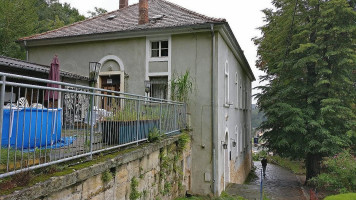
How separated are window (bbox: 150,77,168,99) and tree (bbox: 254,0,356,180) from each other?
733 centimetres

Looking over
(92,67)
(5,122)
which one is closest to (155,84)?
(92,67)

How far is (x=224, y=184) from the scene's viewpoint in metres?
12.1

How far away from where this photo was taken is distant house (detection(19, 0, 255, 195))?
10891 mm

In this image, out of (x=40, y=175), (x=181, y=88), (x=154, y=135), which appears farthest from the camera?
(x=181, y=88)

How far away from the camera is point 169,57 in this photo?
463 inches

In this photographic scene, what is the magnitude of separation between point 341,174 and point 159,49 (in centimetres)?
1077

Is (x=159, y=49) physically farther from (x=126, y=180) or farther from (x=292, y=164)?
(x=292, y=164)

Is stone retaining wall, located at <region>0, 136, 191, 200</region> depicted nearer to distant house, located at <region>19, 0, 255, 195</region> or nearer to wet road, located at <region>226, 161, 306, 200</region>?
distant house, located at <region>19, 0, 255, 195</region>

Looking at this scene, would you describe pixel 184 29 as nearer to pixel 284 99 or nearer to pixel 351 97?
pixel 284 99

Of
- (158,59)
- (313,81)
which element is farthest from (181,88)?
(313,81)

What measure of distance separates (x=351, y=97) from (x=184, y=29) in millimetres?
10935

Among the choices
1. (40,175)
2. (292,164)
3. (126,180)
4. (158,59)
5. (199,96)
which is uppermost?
(158,59)

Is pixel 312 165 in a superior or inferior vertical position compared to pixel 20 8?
inferior

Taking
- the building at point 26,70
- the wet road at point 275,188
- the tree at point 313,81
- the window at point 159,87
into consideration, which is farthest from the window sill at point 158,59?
the tree at point 313,81
